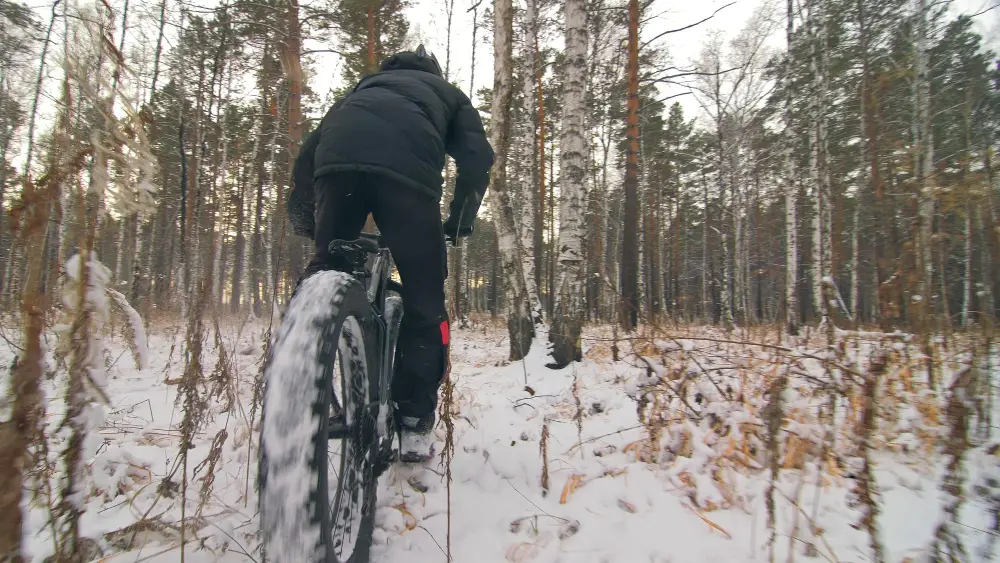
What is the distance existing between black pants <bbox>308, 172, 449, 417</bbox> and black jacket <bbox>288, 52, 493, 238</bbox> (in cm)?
6

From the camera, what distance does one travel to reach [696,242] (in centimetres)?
2994

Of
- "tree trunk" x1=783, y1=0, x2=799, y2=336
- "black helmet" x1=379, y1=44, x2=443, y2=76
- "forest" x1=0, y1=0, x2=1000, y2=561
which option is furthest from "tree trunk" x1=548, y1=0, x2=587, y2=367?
"tree trunk" x1=783, y1=0, x2=799, y2=336

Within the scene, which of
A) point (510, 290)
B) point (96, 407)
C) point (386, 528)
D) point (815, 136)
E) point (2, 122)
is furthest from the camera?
point (2, 122)

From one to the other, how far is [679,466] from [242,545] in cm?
168

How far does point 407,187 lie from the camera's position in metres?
1.51

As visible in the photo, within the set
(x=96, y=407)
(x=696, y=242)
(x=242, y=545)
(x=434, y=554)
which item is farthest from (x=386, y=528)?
(x=696, y=242)

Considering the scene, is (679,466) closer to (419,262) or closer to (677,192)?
(419,262)

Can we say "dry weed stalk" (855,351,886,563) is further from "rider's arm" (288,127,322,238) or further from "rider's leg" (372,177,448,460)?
"rider's arm" (288,127,322,238)

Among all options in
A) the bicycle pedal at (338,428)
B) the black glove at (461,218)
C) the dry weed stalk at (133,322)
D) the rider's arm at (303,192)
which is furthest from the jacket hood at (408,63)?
the bicycle pedal at (338,428)

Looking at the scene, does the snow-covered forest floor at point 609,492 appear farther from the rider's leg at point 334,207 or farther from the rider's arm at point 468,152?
the rider's arm at point 468,152

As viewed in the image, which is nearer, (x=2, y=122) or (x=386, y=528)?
(x=386, y=528)

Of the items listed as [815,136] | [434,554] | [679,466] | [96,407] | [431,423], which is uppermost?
[815,136]

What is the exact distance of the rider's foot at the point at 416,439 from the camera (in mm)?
1840

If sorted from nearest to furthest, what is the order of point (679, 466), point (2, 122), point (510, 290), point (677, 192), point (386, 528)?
point (386, 528) < point (679, 466) < point (510, 290) < point (2, 122) < point (677, 192)
